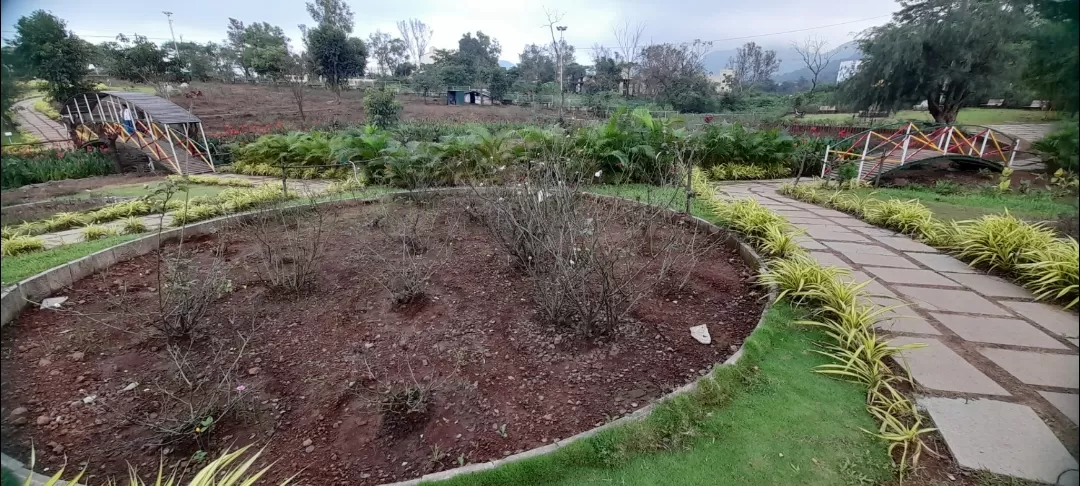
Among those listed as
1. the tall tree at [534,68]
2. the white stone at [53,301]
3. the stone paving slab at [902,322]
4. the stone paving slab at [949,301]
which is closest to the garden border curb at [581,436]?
the stone paving slab at [902,322]

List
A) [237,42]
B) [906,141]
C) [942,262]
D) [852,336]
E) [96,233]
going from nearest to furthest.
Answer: [852,336]
[942,262]
[96,233]
[906,141]
[237,42]

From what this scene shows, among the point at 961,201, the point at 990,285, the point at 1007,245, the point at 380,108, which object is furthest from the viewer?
the point at 380,108

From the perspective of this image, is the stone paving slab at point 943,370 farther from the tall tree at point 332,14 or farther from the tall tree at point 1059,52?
the tall tree at point 332,14

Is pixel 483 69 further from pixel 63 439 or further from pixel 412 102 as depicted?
pixel 63 439

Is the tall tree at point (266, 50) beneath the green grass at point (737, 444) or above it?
above

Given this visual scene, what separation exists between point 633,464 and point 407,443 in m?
1.01

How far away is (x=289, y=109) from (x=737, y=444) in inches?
1057

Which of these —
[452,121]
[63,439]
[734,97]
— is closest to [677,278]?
[63,439]

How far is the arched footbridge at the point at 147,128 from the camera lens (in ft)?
35.9

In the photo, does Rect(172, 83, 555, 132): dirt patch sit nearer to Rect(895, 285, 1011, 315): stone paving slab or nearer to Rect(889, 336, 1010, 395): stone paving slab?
Rect(895, 285, 1011, 315): stone paving slab

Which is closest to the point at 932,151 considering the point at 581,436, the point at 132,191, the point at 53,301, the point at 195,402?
the point at 581,436

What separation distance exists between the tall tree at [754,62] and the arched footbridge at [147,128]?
44575mm

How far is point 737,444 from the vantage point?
191cm

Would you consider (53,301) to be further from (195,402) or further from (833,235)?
(833,235)
